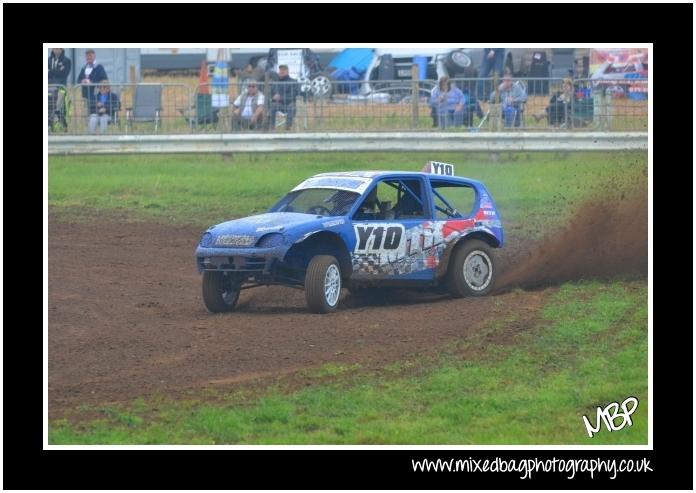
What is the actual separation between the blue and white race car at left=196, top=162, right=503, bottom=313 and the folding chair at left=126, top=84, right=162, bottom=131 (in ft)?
27.3

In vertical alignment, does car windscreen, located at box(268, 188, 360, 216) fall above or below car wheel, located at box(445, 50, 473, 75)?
below

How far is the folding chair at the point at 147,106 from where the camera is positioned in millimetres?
20344

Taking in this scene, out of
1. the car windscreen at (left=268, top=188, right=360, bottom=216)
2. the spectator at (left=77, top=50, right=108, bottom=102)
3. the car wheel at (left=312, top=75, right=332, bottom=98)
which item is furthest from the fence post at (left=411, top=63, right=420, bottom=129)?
the car windscreen at (left=268, top=188, right=360, bottom=216)

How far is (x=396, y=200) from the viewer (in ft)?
41.7

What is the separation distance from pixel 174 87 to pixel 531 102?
6.03 meters

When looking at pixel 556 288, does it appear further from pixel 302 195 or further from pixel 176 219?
pixel 176 219

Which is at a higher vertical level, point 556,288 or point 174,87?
point 174,87

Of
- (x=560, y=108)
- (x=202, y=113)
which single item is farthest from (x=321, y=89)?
(x=560, y=108)

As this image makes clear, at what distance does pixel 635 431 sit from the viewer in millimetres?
7973

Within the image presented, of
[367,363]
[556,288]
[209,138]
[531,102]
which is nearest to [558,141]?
[531,102]

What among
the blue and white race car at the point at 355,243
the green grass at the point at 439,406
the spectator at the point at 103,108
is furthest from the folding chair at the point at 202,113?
the green grass at the point at 439,406

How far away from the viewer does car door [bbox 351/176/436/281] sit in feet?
39.4

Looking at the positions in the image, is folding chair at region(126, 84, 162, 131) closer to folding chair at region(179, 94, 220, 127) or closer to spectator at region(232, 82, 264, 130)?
folding chair at region(179, 94, 220, 127)

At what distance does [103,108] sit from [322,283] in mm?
10082
